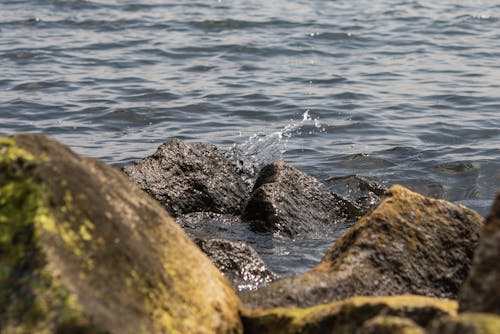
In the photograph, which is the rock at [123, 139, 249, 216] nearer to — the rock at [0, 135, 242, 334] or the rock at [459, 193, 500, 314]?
the rock at [0, 135, 242, 334]

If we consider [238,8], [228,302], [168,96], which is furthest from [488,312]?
[238,8]

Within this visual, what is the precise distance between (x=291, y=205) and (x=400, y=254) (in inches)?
89.6

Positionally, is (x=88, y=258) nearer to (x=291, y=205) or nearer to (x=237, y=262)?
(x=237, y=262)

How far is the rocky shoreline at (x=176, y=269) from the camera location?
3.19 meters

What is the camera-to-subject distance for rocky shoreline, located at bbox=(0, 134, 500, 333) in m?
3.19

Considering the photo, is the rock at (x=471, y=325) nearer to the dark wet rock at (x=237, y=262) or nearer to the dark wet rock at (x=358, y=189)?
the dark wet rock at (x=237, y=262)

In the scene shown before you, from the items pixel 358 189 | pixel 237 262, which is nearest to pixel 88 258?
pixel 237 262

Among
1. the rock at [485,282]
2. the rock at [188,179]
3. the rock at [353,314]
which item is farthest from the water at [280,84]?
the rock at [485,282]

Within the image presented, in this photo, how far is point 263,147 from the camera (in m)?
9.71

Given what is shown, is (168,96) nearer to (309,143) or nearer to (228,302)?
(309,143)

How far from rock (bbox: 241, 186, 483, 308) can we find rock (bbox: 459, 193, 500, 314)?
3.79ft

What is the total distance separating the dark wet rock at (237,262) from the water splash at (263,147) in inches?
97.3

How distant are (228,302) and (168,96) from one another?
827 centimetres

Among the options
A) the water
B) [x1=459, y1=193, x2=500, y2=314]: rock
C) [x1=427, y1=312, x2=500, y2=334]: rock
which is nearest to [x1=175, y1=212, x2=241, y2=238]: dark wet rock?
the water
